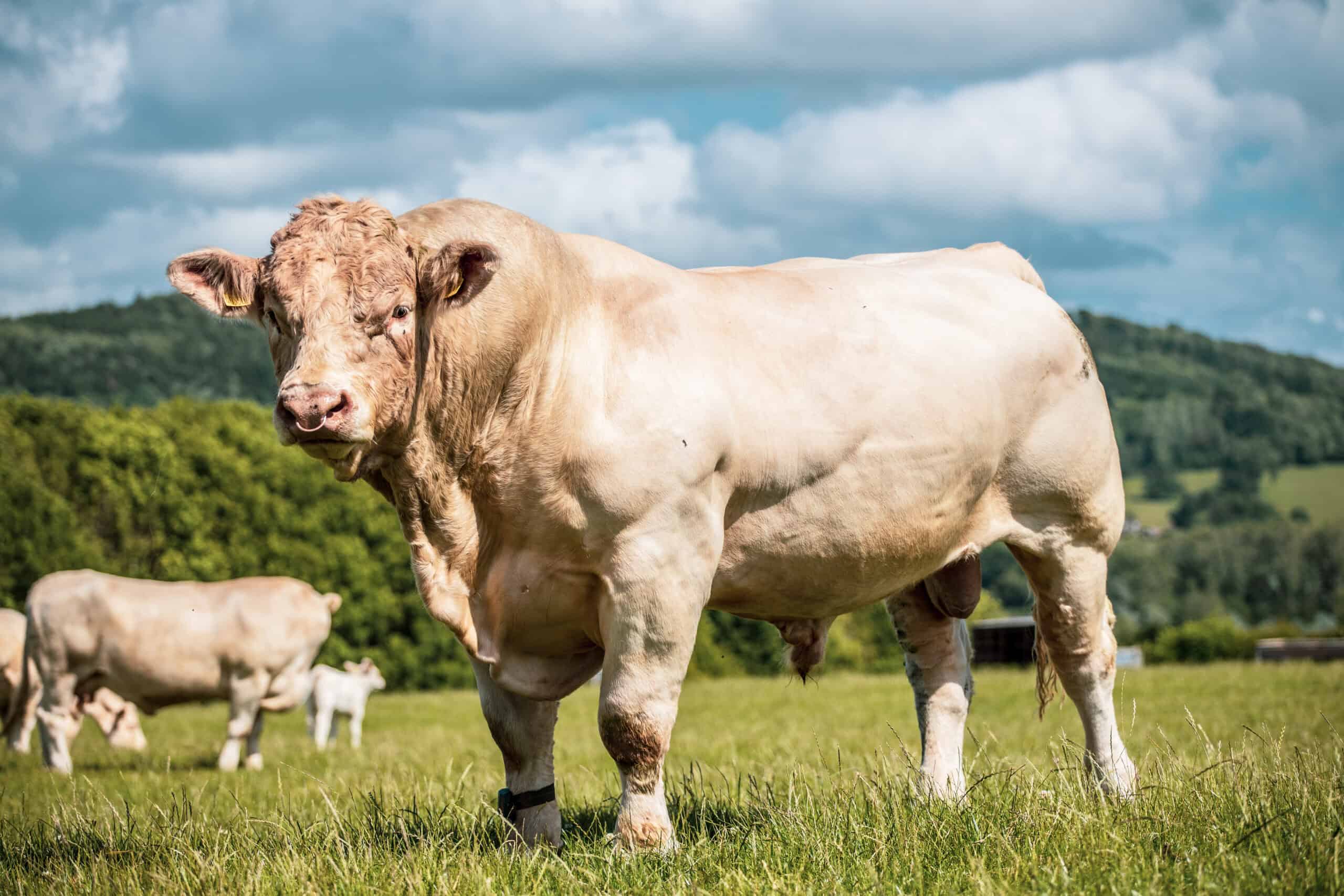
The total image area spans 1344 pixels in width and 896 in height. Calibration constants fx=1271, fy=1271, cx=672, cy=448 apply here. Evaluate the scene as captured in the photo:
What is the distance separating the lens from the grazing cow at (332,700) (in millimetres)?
14523

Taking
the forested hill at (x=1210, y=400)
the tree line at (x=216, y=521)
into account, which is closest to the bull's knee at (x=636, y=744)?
the tree line at (x=216, y=521)

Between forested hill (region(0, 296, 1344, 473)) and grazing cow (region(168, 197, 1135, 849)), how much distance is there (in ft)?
24.7

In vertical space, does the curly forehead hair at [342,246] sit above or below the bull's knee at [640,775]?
above

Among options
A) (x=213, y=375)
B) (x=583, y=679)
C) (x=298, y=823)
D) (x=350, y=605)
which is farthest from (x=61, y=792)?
(x=213, y=375)

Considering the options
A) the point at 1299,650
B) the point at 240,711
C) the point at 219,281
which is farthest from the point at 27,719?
the point at 1299,650

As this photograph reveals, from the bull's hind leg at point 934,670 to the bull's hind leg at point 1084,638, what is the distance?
40cm

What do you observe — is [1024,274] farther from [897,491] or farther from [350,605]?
[350,605]

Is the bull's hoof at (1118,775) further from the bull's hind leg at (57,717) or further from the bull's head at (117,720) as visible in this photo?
the bull's head at (117,720)

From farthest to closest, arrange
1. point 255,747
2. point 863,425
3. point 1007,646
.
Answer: point 1007,646, point 255,747, point 863,425

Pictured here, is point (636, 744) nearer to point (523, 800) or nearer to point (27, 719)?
point (523, 800)

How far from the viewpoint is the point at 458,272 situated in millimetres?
3910

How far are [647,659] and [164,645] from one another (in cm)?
872

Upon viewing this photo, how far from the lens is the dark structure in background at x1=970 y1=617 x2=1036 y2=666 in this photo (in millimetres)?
31359

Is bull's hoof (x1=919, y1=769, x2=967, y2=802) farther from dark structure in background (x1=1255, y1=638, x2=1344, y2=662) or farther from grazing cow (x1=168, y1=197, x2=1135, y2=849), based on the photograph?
dark structure in background (x1=1255, y1=638, x2=1344, y2=662)
